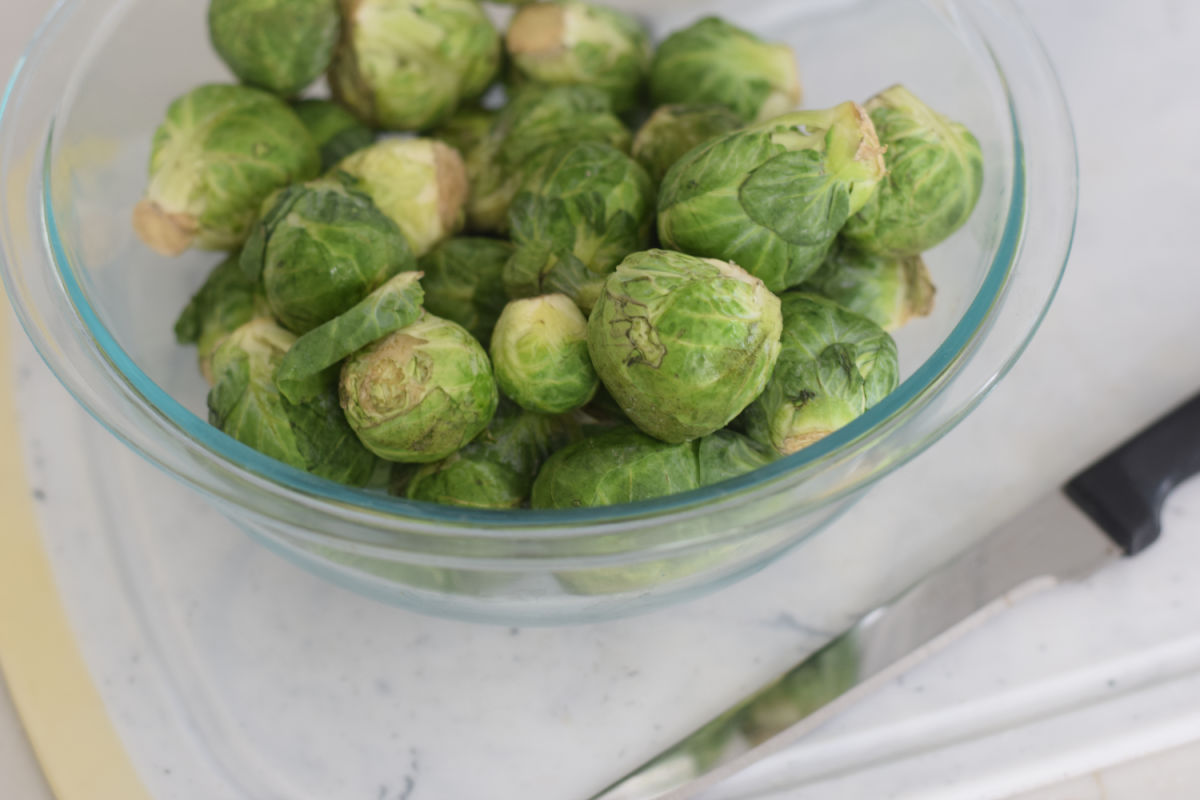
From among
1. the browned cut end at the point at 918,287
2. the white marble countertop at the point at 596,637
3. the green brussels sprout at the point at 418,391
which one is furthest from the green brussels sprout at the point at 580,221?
the white marble countertop at the point at 596,637

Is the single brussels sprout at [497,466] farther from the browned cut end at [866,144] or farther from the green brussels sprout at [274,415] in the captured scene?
the browned cut end at [866,144]

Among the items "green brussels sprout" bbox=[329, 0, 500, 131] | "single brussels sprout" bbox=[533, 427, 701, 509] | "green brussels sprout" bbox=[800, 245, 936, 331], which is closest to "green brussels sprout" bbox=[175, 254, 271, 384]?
"green brussels sprout" bbox=[329, 0, 500, 131]

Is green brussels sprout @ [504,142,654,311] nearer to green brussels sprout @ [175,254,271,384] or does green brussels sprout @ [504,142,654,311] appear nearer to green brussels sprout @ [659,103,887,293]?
green brussels sprout @ [659,103,887,293]

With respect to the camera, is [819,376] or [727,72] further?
[727,72]

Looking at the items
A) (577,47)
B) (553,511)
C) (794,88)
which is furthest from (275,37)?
(553,511)

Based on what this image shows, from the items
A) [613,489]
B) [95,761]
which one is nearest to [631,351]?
[613,489]

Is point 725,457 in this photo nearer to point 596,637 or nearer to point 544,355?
point 544,355
